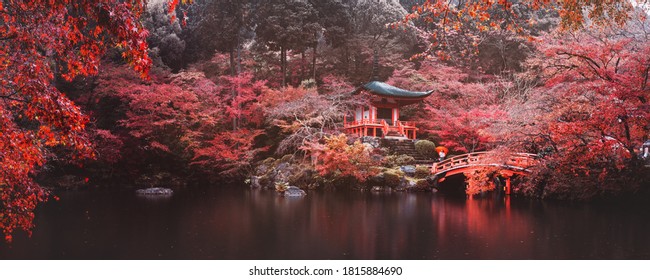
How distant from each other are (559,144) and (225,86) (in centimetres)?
1446

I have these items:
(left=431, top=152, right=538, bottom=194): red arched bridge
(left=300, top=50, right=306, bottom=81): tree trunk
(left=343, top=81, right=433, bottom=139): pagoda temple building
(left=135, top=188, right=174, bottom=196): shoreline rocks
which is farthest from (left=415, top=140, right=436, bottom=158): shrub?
(left=135, top=188, right=174, bottom=196): shoreline rocks

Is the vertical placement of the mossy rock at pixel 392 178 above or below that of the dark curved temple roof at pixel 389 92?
below

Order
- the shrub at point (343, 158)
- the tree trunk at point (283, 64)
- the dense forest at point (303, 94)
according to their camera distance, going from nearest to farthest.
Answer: the dense forest at point (303, 94) < the shrub at point (343, 158) < the tree trunk at point (283, 64)

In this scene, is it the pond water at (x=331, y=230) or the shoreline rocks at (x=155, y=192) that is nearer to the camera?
the pond water at (x=331, y=230)

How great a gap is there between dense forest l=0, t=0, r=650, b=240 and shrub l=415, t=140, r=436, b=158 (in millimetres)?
569

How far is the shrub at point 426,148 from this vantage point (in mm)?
20500

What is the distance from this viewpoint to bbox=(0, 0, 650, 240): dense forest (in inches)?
186

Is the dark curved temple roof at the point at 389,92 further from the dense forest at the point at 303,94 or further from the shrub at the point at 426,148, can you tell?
the shrub at the point at 426,148

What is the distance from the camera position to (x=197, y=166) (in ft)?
69.2

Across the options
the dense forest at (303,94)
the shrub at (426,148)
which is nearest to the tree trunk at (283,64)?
the dense forest at (303,94)

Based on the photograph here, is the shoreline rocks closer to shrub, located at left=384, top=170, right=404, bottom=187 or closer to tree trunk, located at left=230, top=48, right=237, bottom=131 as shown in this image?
tree trunk, located at left=230, top=48, right=237, bottom=131

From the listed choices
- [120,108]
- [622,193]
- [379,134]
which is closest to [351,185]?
[379,134]

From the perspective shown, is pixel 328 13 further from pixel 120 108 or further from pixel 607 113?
pixel 607 113

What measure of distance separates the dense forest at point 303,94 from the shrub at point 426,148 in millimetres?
569
